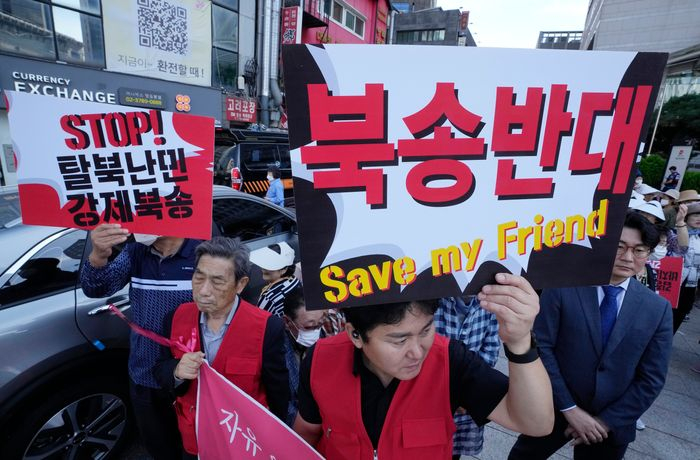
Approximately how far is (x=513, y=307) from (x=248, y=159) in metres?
9.55

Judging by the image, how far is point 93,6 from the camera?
997cm

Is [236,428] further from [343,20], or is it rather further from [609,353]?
[343,20]

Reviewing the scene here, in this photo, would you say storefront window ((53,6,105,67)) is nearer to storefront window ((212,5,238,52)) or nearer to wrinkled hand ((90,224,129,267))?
storefront window ((212,5,238,52))

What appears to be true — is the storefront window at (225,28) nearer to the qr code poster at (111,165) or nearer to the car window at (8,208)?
the car window at (8,208)

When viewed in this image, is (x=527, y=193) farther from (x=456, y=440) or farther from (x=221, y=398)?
(x=456, y=440)

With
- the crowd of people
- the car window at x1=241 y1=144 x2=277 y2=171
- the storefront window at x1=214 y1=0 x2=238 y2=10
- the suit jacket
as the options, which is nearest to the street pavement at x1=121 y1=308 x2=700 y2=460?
the crowd of people

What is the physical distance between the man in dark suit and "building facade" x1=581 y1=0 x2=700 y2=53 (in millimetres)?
38255

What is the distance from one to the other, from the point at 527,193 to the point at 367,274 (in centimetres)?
50

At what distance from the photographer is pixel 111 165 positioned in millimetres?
1615

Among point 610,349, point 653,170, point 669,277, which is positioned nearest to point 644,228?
point 610,349

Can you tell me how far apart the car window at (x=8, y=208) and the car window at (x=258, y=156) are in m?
7.41

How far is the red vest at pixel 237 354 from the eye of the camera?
1603 mm

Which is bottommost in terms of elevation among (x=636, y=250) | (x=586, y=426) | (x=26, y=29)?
(x=586, y=426)

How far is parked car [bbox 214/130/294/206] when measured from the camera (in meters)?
8.99
